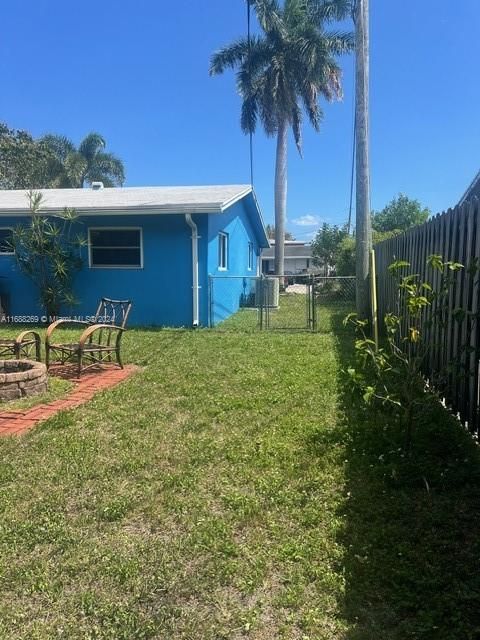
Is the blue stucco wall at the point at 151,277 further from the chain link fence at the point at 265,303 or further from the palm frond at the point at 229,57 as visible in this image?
the palm frond at the point at 229,57

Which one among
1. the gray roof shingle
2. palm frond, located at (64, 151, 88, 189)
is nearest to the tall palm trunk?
the gray roof shingle

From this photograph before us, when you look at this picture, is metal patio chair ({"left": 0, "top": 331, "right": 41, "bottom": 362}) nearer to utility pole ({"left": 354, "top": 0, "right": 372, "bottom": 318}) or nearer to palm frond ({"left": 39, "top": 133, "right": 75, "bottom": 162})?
utility pole ({"left": 354, "top": 0, "right": 372, "bottom": 318})

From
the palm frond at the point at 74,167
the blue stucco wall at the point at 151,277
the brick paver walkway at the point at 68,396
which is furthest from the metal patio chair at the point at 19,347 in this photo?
the palm frond at the point at 74,167

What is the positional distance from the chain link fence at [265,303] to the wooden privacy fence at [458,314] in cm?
567

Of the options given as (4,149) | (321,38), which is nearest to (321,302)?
(321,38)

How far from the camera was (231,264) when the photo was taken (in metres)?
15.1

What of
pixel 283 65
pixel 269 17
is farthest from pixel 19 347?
pixel 269 17

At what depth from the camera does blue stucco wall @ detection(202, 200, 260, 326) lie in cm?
1211

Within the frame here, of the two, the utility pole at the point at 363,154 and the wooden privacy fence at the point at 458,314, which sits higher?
the utility pole at the point at 363,154

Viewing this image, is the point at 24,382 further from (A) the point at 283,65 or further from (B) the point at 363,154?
(A) the point at 283,65

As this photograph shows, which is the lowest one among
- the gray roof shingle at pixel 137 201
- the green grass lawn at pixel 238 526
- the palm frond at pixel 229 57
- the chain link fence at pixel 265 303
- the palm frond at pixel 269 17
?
the green grass lawn at pixel 238 526

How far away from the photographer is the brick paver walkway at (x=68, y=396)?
4.59 metres

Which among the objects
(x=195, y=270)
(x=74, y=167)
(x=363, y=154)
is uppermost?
(x=74, y=167)

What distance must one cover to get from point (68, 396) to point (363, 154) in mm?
7665
